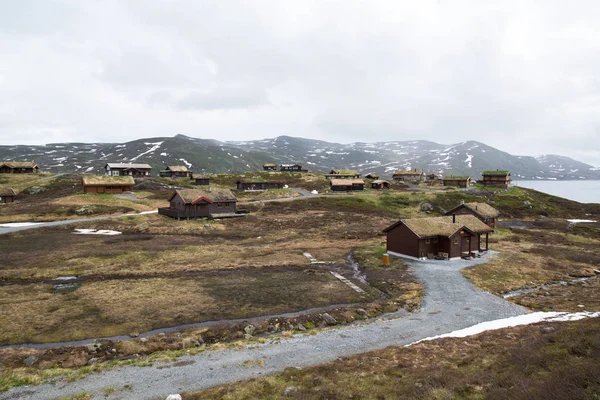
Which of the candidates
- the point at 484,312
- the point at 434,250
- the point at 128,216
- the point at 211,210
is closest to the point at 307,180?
the point at 211,210

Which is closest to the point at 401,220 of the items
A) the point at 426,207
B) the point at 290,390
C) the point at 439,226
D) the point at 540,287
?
the point at 439,226

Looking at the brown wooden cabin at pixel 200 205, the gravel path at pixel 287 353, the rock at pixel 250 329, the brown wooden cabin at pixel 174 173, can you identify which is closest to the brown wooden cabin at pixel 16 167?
the brown wooden cabin at pixel 174 173

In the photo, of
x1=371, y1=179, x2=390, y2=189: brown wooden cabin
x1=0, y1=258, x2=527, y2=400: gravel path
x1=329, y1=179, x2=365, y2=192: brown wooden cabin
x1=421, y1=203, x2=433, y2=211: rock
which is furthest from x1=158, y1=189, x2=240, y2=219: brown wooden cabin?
x1=371, y1=179, x2=390, y2=189: brown wooden cabin

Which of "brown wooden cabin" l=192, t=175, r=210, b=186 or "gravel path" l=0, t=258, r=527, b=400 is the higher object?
"brown wooden cabin" l=192, t=175, r=210, b=186

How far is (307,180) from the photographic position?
153 meters

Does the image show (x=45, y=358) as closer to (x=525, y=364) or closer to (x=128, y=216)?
(x=525, y=364)

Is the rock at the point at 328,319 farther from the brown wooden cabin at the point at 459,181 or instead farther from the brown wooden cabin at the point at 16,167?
the brown wooden cabin at the point at 16,167

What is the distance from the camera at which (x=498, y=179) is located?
477ft

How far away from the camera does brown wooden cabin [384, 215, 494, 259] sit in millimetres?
50344

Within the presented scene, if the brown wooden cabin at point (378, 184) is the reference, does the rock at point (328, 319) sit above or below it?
below

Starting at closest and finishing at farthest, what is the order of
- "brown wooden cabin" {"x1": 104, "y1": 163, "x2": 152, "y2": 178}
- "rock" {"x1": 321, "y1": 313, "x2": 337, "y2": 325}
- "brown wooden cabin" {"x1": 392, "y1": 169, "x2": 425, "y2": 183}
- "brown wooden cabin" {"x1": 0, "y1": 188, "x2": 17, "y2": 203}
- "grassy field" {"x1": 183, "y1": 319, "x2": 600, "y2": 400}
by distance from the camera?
"grassy field" {"x1": 183, "y1": 319, "x2": 600, "y2": 400} → "rock" {"x1": 321, "y1": 313, "x2": 337, "y2": 325} → "brown wooden cabin" {"x1": 0, "y1": 188, "x2": 17, "y2": 203} → "brown wooden cabin" {"x1": 104, "y1": 163, "x2": 152, "y2": 178} → "brown wooden cabin" {"x1": 392, "y1": 169, "x2": 425, "y2": 183}

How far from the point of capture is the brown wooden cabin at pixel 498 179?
144 m

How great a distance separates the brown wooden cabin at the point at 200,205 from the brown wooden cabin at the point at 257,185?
4142 centimetres

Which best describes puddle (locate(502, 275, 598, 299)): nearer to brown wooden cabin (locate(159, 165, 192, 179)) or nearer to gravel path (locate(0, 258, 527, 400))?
gravel path (locate(0, 258, 527, 400))
